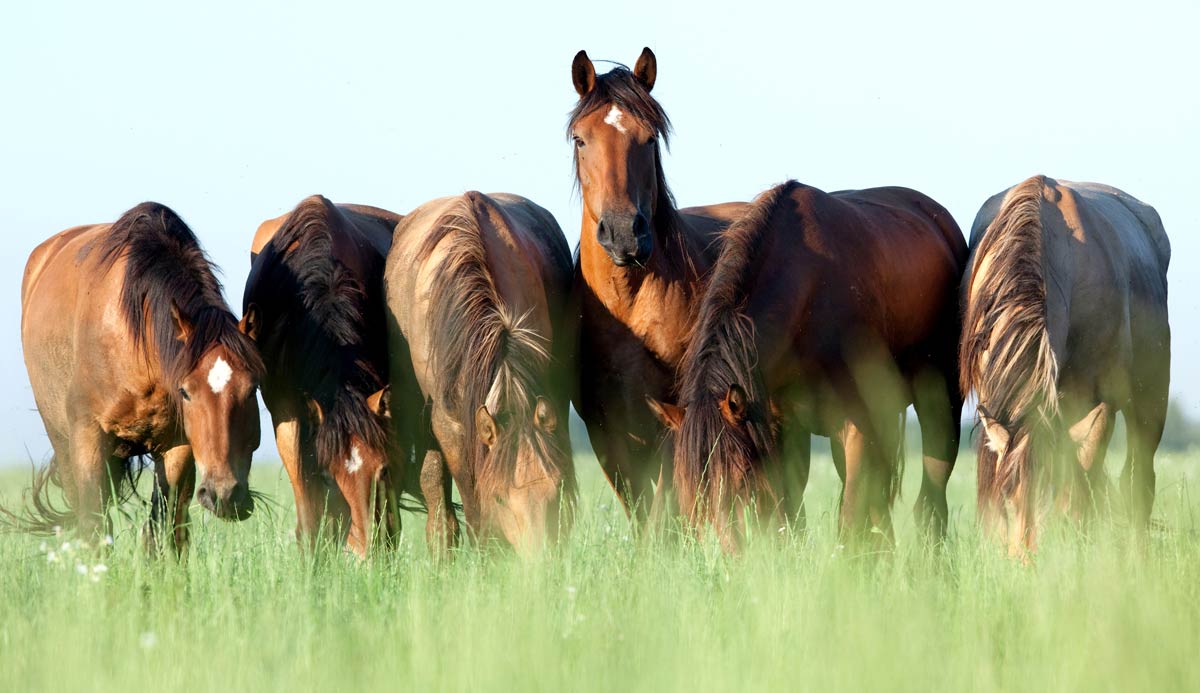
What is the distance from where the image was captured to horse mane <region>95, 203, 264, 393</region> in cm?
596

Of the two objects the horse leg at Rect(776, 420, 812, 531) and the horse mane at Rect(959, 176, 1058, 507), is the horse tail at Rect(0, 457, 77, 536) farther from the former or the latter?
the horse mane at Rect(959, 176, 1058, 507)

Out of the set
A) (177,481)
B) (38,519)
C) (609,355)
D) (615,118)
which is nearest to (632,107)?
(615,118)

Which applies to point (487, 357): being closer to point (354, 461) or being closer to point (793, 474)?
point (354, 461)

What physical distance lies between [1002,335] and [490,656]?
3.36 metres

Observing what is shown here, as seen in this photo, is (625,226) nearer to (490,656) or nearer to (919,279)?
(919,279)

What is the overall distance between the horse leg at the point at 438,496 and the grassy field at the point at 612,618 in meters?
1.20

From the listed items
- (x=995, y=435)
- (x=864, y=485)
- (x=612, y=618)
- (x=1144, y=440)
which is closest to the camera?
(x=612, y=618)

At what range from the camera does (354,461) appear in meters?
6.02

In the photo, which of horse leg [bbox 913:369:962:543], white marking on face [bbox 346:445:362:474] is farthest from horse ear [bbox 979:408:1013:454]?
white marking on face [bbox 346:445:362:474]

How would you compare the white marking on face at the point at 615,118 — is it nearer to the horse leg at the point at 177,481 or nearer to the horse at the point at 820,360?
the horse at the point at 820,360

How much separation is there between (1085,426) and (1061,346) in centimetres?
57


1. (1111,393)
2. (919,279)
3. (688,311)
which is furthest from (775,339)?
(1111,393)

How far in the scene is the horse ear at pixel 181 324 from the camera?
607cm

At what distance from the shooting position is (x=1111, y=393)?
6816 millimetres
